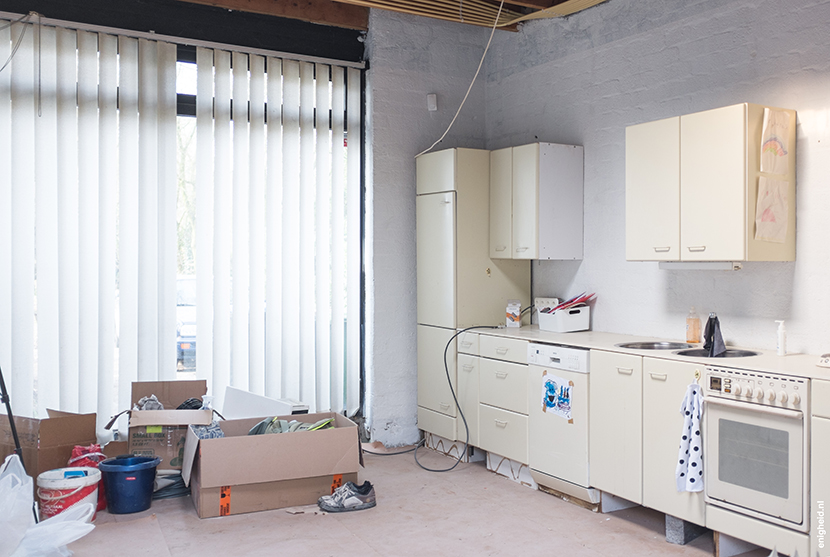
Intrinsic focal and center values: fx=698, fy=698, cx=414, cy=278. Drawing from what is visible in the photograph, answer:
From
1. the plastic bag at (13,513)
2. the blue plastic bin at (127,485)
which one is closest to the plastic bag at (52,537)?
the plastic bag at (13,513)

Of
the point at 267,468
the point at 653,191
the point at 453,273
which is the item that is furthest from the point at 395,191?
the point at 267,468

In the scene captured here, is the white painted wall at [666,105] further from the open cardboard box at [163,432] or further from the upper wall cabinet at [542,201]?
the open cardboard box at [163,432]

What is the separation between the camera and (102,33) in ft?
14.3

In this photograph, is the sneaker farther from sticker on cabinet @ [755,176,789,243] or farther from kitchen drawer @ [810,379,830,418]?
sticker on cabinet @ [755,176,789,243]

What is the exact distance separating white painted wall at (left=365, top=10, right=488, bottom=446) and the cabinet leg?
2.30m

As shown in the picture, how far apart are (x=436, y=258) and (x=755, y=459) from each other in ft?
8.40

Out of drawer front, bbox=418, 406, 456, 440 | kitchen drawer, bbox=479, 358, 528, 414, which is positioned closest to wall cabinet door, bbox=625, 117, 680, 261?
kitchen drawer, bbox=479, 358, 528, 414

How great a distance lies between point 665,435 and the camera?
332cm

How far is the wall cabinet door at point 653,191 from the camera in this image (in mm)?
3572

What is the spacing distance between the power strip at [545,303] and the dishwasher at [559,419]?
1.93 ft

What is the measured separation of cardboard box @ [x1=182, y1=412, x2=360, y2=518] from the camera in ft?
11.9

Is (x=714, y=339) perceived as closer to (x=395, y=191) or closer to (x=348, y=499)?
(x=348, y=499)

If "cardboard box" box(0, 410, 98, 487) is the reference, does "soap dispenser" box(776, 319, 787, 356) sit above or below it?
above

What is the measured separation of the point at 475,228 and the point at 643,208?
1410 millimetres
